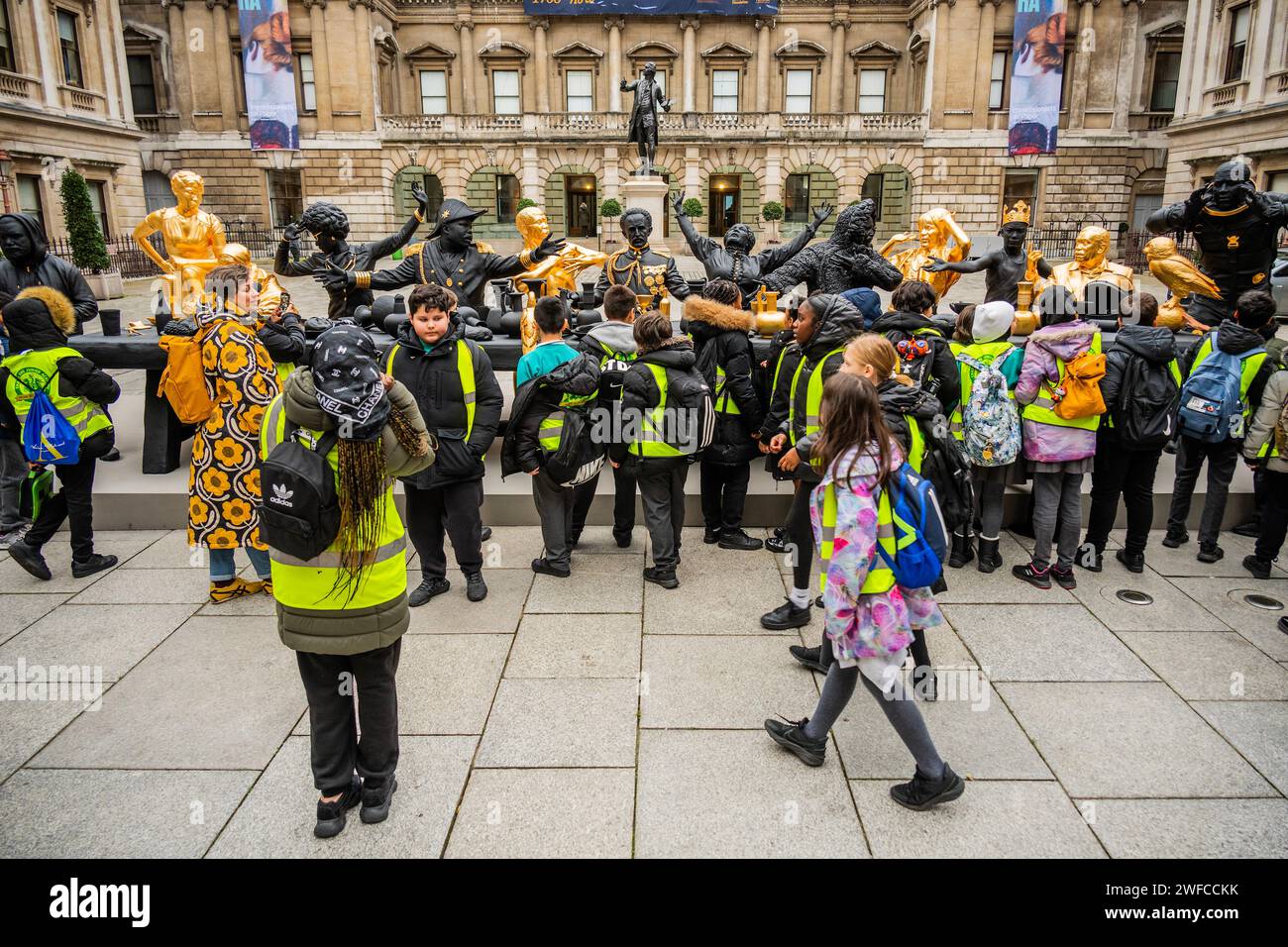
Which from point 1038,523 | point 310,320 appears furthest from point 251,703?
point 1038,523

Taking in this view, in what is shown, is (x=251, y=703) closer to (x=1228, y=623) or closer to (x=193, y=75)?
(x=1228, y=623)

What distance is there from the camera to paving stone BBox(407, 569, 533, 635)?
4.89m

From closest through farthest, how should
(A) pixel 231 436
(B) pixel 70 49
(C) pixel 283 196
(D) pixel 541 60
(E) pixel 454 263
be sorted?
(A) pixel 231 436
(E) pixel 454 263
(B) pixel 70 49
(C) pixel 283 196
(D) pixel 541 60

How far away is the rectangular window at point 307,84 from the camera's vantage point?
3581cm

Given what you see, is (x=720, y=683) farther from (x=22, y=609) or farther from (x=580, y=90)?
(x=580, y=90)

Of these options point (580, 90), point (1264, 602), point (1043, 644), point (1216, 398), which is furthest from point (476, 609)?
point (580, 90)

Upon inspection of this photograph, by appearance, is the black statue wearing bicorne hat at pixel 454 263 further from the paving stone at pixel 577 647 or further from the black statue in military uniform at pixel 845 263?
the paving stone at pixel 577 647

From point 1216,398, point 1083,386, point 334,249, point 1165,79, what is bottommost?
point 1216,398

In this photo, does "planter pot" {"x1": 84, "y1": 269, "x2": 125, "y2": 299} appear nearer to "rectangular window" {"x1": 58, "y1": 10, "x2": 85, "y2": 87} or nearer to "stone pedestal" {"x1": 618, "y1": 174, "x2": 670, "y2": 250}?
"rectangular window" {"x1": 58, "y1": 10, "x2": 85, "y2": 87}

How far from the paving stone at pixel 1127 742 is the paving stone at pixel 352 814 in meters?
2.67

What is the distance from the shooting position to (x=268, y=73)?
32.3 meters

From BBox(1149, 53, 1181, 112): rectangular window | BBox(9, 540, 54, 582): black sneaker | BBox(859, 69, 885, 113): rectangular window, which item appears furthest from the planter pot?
BBox(1149, 53, 1181, 112): rectangular window

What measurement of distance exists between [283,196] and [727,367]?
1488 inches
